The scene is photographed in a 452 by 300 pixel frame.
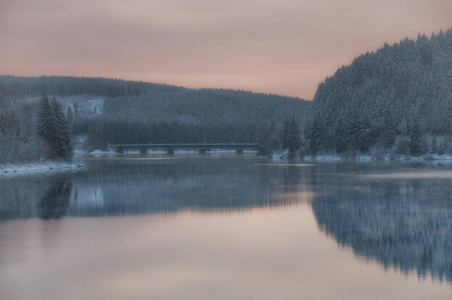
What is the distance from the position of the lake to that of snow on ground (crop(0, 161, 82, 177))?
33412 millimetres

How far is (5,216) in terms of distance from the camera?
31.3m

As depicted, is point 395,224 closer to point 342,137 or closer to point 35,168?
point 35,168

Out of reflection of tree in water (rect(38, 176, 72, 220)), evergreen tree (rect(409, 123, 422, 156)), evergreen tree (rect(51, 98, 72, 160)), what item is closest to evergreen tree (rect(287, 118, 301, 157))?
evergreen tree (rect(409, 123, 422, 156))

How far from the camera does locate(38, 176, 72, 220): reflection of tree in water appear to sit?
31.9 metres

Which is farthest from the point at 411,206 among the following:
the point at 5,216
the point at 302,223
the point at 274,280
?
the point at 5,216

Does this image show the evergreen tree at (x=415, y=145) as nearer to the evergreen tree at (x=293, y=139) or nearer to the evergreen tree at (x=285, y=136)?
the evergreen tree at (x=293, y=139)

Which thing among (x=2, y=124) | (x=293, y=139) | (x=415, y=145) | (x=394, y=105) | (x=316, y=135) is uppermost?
(x=394, y=105)

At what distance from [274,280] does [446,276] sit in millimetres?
5549

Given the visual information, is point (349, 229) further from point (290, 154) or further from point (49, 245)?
point (290, 154)

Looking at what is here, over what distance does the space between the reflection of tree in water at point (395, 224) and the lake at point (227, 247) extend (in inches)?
2.4

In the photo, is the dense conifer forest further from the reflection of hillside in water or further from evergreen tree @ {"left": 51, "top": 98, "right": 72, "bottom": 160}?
the reflection of hillside in water

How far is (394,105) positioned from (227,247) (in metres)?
141

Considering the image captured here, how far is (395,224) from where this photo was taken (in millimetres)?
27156

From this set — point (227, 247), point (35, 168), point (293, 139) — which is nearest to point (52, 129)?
point (35, 168)
